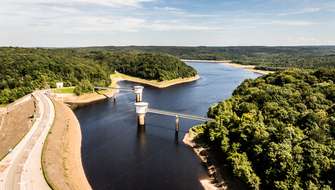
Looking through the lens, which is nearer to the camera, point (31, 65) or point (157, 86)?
point (31, 65)

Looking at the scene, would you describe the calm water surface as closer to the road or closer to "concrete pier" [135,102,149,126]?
"concrete pier" [135,102,149,126]

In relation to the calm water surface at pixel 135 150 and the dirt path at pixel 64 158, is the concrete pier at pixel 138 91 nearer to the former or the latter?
the calm water surface at pixel 135 150

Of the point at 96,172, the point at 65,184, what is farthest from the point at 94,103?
the point at 65,184

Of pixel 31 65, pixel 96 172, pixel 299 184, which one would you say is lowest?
pixel 96 172

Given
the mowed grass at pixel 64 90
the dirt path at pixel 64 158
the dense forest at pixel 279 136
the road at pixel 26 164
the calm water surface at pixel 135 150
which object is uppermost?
the dense forest at pixel 279 136

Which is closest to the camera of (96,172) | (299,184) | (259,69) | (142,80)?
(299,184)

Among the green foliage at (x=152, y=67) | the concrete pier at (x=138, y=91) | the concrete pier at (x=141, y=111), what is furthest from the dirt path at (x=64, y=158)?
the green foliage at (x=152, y=67)

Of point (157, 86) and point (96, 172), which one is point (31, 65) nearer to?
point (157, 86)
